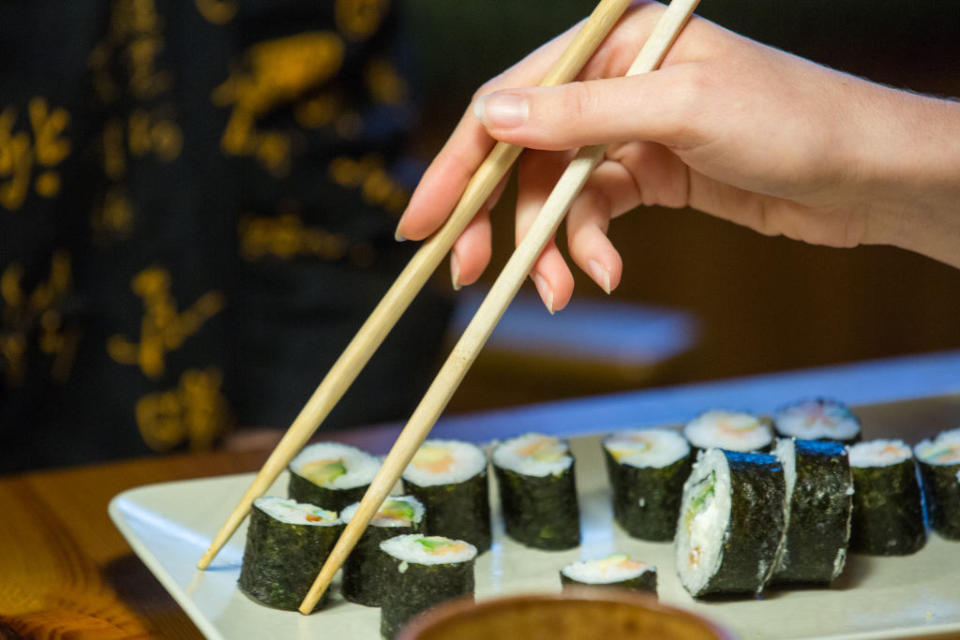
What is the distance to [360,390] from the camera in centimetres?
198

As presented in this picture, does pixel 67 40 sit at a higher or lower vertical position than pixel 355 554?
higher

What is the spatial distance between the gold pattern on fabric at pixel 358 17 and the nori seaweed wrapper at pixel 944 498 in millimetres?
1227

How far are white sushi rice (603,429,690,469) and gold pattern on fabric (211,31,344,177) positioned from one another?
936 millimetres

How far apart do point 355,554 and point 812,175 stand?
0.57 metres

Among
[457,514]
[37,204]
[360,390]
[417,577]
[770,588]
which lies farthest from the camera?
[360,390]

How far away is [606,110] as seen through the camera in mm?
976

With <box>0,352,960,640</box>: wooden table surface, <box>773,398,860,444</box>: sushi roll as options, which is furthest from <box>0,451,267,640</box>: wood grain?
<box>773,398,860,444</box>: sushi roll

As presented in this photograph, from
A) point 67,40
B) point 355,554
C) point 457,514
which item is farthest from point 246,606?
point 67,40

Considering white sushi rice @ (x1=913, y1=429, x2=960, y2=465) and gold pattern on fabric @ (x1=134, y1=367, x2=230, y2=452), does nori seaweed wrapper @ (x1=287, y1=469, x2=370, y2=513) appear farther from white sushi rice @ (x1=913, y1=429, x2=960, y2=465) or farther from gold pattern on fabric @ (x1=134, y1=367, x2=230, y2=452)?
gold pattern on fabric @ (x1=134, y1=367, x2=230, y2=452)

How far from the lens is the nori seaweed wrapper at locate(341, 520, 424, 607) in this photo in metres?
0.98

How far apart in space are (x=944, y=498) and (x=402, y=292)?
620 millimetres

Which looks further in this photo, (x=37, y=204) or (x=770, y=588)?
(x=37, y=204)

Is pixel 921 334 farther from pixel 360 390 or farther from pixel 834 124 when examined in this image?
pixel 834 124

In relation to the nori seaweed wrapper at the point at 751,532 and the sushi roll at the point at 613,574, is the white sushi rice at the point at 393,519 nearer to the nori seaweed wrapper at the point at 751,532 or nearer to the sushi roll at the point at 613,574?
the sushi roll at the point at 613,574
